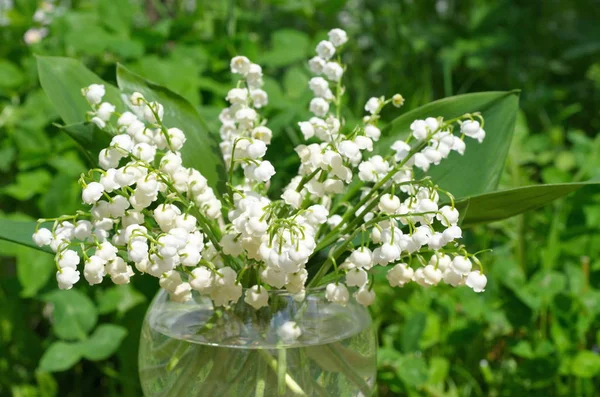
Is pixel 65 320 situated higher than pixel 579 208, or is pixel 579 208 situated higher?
pixel 579 208

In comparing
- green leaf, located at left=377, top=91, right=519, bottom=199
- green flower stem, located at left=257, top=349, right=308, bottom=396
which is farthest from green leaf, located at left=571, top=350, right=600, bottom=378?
green flower stem, located at left=257, top=349, right=308, bottom=396

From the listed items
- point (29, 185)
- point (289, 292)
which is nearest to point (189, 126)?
point (289, 292)

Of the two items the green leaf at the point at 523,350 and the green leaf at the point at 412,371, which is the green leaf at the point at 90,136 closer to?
the green leaf at the point at 412,371

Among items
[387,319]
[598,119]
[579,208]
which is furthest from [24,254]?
[598,119]

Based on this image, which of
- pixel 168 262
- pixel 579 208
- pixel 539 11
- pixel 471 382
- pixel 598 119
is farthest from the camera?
pixel 539 11

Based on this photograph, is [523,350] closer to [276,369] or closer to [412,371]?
[412,371]

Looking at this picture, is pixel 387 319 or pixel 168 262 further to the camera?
pixel 387 319

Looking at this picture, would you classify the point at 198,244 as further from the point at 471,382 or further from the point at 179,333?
the point at 471,382
